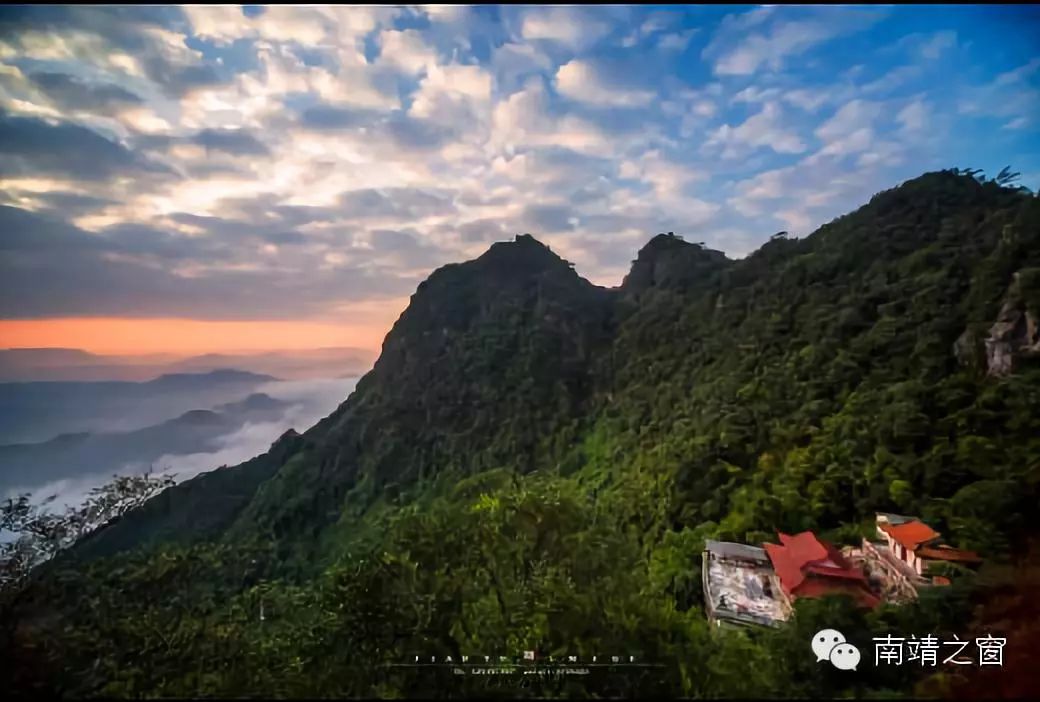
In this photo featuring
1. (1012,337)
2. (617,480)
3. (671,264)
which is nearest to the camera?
(1012,337)

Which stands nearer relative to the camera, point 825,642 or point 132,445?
point 825,642

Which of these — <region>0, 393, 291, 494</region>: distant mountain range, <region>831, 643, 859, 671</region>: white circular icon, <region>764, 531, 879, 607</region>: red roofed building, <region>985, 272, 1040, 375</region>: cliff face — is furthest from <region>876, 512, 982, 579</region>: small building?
<region>0, 393, 291, 494</region>: distant mountain range

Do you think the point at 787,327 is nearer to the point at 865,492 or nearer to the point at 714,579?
the point at 865,492

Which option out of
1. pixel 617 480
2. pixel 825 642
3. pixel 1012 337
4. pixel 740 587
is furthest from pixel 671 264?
pixel 825 642

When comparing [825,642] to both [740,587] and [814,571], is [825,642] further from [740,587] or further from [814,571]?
[740,587]

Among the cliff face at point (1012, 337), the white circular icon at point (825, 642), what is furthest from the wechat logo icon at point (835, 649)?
the cliff face at point (1012, 337)

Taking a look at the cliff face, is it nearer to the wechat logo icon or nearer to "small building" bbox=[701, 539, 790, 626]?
"small building" bbox=[701, 539, 790, 626]
